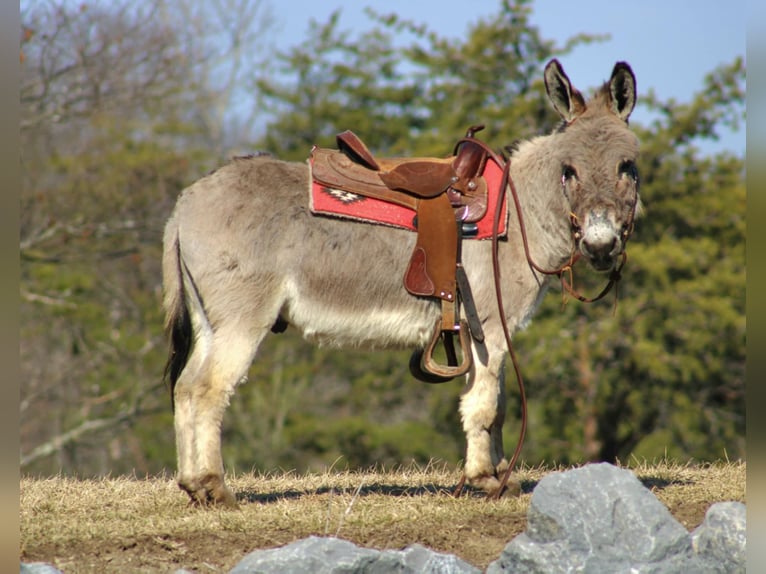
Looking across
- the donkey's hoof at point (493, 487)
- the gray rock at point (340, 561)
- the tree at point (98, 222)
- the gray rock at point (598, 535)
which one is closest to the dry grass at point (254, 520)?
the donkey's hoof at point (493, 487)

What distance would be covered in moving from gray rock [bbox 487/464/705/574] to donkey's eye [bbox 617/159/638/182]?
2087mm

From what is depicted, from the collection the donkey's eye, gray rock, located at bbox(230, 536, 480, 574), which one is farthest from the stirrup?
gray rock, located at bbox(230, 536, 480, 574)

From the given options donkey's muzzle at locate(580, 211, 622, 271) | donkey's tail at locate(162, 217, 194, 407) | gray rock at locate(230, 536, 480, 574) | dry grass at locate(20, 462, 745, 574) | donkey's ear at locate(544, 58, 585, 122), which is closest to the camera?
gray rock at locate(230, 536, 480, 574)

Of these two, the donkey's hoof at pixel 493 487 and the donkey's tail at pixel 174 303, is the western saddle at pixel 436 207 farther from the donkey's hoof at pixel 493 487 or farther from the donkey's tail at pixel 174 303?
the donkey's tail at pixel 174 303

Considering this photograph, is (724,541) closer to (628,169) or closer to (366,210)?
(628,169)

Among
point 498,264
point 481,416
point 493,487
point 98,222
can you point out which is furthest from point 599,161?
point 98,222

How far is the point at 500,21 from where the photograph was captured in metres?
20.6

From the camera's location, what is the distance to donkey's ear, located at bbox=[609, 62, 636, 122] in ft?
21.0

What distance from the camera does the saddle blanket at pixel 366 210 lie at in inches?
244

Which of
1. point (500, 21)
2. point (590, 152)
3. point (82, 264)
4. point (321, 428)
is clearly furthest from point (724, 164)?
point (590, 152)

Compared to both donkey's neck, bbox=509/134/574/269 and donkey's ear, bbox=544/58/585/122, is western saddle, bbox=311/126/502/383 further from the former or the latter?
donkey's ear, bbox=544/58/585/122

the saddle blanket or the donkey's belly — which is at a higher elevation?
the saddle blanket

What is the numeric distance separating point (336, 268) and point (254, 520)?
1617mm

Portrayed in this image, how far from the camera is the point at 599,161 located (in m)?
6.12
